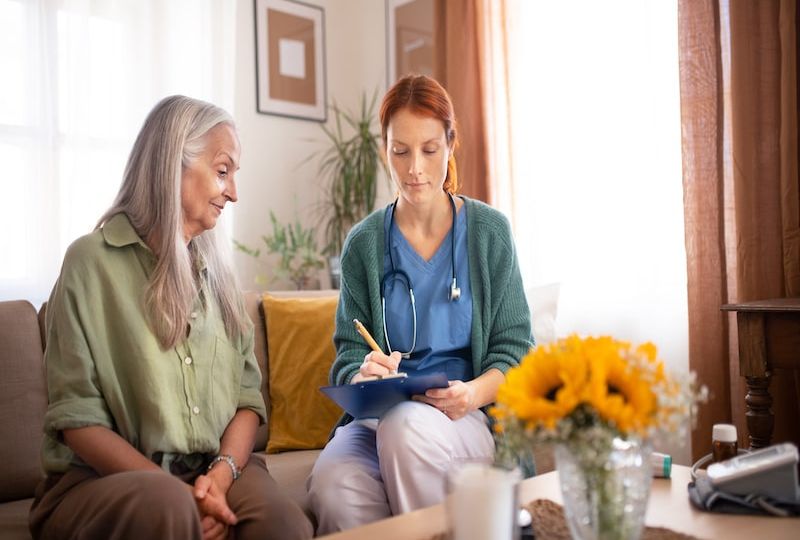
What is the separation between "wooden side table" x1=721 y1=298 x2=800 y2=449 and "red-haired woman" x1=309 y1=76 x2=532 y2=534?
1.85ft

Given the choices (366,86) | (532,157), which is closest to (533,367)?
(532,157)

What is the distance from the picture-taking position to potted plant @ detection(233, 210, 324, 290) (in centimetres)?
327

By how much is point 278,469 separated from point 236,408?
410 mm

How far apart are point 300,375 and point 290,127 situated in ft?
5.57

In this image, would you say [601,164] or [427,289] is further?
[601,164]

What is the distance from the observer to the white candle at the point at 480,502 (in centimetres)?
87

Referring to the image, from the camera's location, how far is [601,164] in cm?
271

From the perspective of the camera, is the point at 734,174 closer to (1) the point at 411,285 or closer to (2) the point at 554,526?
(1) the point at 411,285

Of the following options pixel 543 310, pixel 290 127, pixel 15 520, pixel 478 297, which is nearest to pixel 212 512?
pixel 15 520

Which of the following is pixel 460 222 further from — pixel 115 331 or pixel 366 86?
pixel 366 86

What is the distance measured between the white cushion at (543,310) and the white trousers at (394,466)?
665 millimetres

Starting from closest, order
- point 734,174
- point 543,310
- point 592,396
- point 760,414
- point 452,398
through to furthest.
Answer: point 592,396 < point 452,398 < point 760,414 < point 734,174 < point 543,310

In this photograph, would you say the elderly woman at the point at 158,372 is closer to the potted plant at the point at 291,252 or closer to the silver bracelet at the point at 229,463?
the silver bracelet at the point at 229,463

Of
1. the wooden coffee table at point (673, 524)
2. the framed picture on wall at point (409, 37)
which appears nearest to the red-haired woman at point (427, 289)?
the wooden coffee table at point (673, 524)
